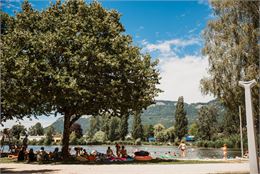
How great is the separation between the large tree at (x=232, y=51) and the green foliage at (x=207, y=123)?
109 metres

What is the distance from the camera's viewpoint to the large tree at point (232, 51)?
38.4 meters

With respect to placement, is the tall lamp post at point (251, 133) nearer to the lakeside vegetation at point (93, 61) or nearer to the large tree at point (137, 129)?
the lakeside vegetation at point (93, 61)

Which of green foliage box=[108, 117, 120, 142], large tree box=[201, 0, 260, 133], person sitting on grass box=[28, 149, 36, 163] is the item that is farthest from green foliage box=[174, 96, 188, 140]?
person sitting on grass box=[28, 149, 36, 163]

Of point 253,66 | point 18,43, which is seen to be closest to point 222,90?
point 253,66

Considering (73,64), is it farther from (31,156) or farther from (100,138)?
(100,138)

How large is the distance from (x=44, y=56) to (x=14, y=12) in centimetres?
742

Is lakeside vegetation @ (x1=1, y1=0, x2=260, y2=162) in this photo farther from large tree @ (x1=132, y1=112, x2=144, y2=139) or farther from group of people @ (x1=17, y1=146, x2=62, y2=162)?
large tree @ (x1=132, y1=112, x2=144, y2=139)

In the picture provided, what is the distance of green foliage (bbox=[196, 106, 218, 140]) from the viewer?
148 meters

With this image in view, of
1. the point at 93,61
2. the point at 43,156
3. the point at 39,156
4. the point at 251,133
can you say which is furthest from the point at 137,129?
the point at 251,133

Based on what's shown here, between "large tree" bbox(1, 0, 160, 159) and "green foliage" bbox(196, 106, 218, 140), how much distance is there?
11573 centimetres

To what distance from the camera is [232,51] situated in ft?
129

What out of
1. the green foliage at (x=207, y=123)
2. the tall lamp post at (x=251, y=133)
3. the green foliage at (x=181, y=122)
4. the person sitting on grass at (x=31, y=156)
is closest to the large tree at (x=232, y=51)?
the person sitting on grass at (x=31, y=156)

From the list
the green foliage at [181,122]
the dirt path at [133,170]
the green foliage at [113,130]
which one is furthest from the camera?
the green foliage at [113,130]

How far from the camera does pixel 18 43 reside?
34.0 metres
